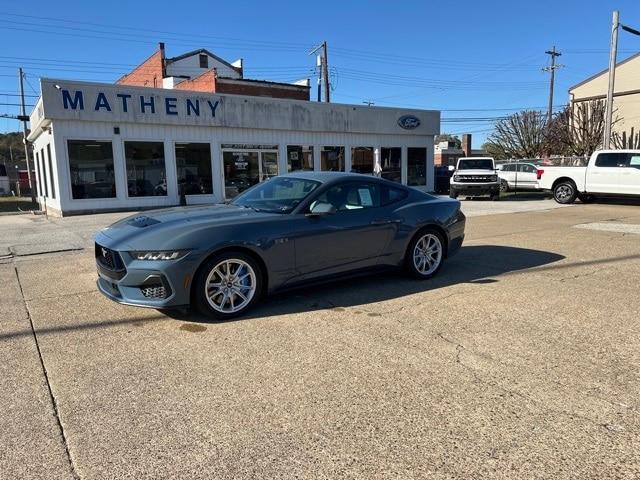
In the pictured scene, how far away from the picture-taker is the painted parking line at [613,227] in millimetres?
10664

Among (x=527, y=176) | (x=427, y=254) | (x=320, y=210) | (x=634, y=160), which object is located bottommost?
(x=427, y=254)

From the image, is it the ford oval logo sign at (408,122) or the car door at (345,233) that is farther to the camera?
the ford oval logo sign at (408,122)

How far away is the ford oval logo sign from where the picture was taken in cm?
2522

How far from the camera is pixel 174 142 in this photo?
745 inches

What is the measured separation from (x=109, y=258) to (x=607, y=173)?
1768 cm

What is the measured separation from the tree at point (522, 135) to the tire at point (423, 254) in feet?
133

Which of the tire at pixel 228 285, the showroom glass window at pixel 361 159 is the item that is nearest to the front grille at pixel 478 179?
Result: the showroom glass window at pixel 361 159

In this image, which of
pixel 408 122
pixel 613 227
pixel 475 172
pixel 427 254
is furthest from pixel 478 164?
pixel 427 254

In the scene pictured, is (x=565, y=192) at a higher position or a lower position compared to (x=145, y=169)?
lower

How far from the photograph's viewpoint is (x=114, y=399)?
10.8 ft

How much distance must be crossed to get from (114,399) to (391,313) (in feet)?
8.98

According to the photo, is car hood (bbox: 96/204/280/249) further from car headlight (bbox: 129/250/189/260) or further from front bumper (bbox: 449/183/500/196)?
front bumper (bbox: 449/183/500/196)

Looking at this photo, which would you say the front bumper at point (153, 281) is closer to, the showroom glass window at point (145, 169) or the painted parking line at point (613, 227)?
the painted parking line at point (613, 227)

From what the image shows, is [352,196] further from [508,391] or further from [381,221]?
[508,391]
